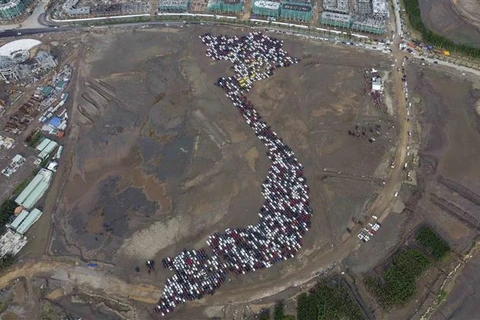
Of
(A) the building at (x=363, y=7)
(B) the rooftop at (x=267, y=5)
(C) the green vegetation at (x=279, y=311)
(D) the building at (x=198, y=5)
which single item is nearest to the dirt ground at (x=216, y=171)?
(C) the green vegetation at (x=279, y=311)

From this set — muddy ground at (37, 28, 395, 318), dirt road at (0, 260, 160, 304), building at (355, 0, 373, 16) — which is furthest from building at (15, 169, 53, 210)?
building at (355, 0, 373, 16)

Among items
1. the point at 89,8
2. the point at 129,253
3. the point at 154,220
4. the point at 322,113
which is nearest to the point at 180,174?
the point at 154,220

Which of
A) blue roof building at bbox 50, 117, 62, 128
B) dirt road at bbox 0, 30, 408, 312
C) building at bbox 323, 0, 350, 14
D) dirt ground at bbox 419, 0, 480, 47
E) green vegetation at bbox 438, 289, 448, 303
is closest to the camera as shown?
green vegetation at bbox 438, 289, 448, 303

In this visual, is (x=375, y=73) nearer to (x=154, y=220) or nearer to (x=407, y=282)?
(x=407, y=282)

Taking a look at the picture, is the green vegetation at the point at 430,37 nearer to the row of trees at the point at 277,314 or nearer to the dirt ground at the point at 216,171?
the dirt ground at the point at 216,171

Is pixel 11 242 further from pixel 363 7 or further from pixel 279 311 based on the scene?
pixel 363 7

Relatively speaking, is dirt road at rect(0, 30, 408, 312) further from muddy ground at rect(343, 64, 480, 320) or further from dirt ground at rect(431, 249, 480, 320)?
dirt ground at rect(431, 249, 480, 320)

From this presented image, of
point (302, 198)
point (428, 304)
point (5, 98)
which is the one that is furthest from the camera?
point (5, 98)
